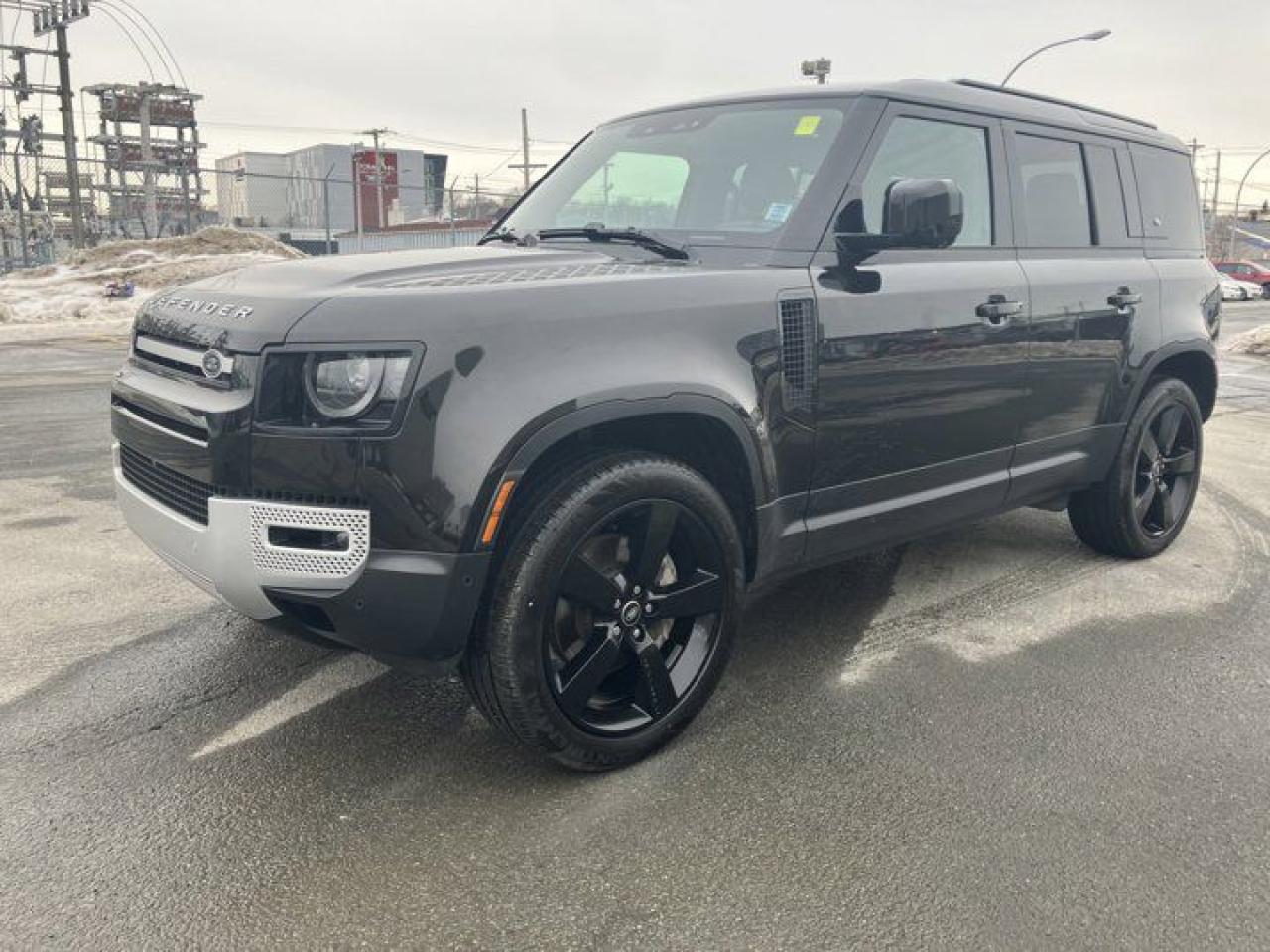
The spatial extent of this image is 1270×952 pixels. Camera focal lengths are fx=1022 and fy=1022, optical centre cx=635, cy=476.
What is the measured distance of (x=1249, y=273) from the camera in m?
40.5

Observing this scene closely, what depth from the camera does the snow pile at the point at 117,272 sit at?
1856 centimetres

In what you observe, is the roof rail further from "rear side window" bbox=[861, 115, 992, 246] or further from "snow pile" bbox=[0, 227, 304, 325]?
"snow pile" bbox=[0, 227, 304, 325]

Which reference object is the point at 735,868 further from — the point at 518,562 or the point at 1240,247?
the point at 1240,247

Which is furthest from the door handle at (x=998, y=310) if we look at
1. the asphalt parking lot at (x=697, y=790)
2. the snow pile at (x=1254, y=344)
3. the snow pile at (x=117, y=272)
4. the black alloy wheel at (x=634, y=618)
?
the snow pile at (x=117, y=272)

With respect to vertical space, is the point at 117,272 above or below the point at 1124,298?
above

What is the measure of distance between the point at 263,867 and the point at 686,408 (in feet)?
4.94

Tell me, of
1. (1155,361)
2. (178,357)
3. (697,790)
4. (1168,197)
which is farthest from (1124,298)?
(178,357)

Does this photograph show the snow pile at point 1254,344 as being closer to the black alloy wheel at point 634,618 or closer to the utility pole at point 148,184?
the black alloy wheel at point 634,618

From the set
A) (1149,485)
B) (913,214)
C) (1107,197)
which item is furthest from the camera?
(1149,485)

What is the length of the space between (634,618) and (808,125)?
180 centimetres

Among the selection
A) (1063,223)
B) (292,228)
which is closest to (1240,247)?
(292,228)

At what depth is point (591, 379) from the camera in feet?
8.33

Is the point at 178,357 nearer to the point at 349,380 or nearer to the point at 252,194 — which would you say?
the point at 349,380

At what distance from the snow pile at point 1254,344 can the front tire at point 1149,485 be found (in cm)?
1222
